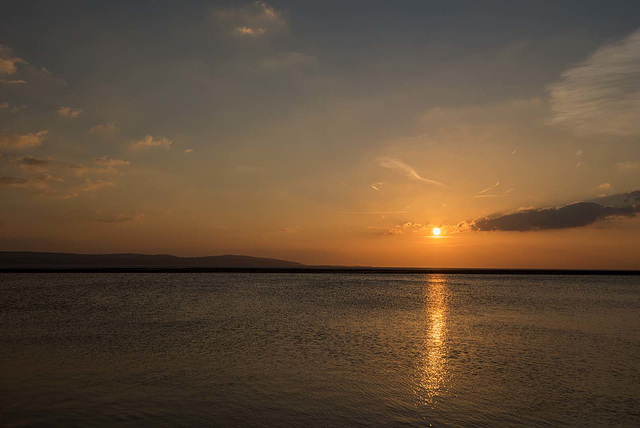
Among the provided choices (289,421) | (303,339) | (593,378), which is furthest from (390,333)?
(289,421)

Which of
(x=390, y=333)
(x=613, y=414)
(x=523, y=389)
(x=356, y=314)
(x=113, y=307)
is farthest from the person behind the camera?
(x=113, y=307)

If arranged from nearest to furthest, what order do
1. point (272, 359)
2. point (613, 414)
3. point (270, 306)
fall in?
1. point (613, 414)
2. point (272, 359)
3. point (270, 306)

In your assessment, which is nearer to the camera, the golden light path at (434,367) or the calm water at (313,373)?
the calm water at (313,373)

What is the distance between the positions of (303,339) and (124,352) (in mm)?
9756

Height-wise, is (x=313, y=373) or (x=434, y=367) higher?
(x=434, y=367)

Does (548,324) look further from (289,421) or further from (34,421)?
(34,421)

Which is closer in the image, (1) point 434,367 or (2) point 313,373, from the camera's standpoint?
(2) point 313,373

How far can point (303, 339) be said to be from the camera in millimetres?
27078

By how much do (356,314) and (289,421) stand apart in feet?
95.2

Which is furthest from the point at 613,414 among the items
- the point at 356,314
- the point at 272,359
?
the point at 356,314

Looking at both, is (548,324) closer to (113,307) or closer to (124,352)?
(124,352)

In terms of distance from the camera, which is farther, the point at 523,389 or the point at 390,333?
the point at 390,333

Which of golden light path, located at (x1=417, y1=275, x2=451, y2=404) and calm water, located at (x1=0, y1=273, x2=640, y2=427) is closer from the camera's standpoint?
calm water, located at (x1=0, y1=273, x2=640, y2=427)

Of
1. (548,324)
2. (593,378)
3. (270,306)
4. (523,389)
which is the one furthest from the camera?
(270,306)
